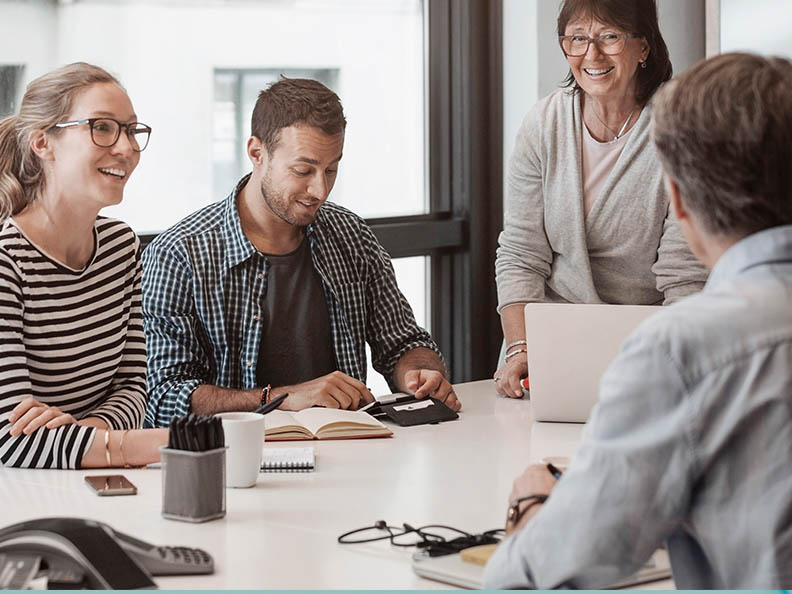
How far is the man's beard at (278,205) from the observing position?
8.27 feet

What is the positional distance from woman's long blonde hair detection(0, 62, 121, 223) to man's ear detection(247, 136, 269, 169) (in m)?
0.54

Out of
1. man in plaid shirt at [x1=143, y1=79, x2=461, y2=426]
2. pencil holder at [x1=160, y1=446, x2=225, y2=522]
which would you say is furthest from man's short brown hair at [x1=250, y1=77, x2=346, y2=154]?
pencil holder at [x1=160, y1=446, x2=225, y2=522]

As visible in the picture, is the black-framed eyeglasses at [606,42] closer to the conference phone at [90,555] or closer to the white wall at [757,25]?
the white wall at [757,25]

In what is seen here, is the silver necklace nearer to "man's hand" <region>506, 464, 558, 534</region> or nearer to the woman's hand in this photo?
the woman's hand

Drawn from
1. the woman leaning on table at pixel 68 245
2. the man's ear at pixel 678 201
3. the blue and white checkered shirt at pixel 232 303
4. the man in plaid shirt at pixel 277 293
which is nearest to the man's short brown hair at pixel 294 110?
the man in plaid shirt at pixel 277 293

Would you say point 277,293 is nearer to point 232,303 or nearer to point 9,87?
point 232,303

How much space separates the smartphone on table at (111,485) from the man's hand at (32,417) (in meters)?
0.15

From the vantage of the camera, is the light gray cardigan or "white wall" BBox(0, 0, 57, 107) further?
"white wall" BBox(0, 0, 57, 107)

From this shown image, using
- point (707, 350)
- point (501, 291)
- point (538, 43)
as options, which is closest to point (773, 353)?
point (707, 350)

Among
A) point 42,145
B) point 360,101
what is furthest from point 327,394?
point 360,101

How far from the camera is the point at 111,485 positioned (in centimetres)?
171

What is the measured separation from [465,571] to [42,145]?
1.23 m

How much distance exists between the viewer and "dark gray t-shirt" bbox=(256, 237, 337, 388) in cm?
256

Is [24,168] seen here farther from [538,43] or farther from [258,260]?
[538,43]
